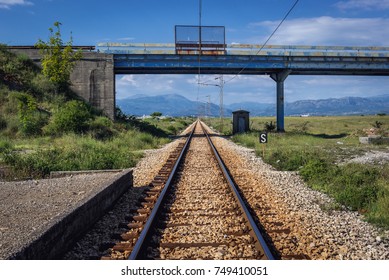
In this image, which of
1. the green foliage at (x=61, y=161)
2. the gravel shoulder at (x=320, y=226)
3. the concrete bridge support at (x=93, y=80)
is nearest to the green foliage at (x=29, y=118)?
the concrete bridge support at (x=93, y=80)

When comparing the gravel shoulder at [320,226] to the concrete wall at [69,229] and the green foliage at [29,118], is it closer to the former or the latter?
the concrete wall at [69,229]

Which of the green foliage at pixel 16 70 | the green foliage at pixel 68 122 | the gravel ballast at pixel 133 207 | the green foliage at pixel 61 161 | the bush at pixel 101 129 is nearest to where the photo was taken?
the gravel ballast at pixel 133 207

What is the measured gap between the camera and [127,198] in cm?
1004

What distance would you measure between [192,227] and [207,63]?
30.0 metres

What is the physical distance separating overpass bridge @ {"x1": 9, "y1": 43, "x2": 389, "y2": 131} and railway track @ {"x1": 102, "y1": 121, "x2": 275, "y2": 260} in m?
23.6

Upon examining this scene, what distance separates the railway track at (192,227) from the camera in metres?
6.05

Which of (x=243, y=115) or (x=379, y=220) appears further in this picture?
(x=243, y=115)

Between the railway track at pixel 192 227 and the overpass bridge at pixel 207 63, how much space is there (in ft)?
77.5

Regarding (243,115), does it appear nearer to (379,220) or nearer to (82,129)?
(82,129)

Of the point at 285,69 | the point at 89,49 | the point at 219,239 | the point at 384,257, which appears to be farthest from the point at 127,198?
the point at 285,69

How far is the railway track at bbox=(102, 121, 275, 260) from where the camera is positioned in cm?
605

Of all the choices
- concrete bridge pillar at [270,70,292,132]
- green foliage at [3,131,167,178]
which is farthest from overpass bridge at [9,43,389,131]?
green foliage at [3,131,167,178]

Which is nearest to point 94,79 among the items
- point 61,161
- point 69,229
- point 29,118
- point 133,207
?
point 29,118
